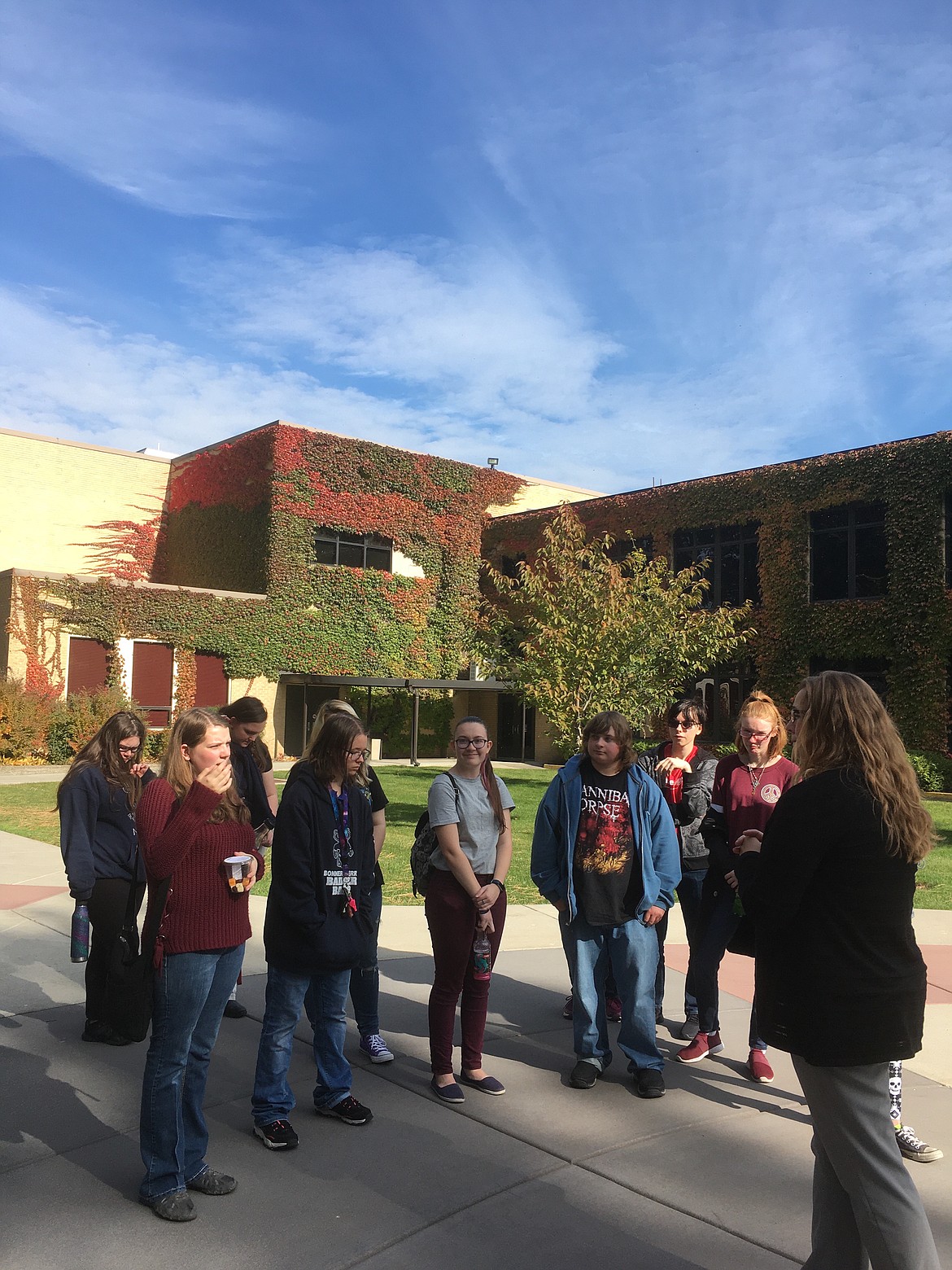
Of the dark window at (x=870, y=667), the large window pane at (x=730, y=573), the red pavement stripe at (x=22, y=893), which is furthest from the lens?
the large window pane at (x=730, y=573)

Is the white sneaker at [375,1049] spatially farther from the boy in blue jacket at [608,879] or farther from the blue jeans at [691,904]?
the blue jeans at [691,904]

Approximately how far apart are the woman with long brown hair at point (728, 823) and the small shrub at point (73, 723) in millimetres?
19745

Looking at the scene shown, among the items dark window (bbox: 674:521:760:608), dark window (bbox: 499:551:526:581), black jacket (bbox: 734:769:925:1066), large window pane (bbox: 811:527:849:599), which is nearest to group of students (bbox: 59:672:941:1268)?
black jacket (bbox: 734:769:925:1066)

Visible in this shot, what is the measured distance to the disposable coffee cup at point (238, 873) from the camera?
140 inches

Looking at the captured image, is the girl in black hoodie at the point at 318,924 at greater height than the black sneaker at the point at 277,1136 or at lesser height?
greater

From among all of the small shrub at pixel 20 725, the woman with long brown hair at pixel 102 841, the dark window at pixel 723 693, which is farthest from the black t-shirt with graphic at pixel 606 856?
the dark window at pixel 723 693

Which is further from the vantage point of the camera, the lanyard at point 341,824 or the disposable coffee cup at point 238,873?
the lanyard at point 341,824

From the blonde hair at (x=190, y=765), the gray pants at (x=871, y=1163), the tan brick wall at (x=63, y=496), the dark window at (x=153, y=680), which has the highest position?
the tan brick wall at (x=63, y=496)

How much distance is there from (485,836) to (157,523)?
98.1 feet

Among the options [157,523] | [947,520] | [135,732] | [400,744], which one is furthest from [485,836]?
[157,523]

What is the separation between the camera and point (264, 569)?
28.3m

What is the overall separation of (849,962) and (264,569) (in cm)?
2668

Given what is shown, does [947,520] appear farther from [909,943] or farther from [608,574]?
[909,943]

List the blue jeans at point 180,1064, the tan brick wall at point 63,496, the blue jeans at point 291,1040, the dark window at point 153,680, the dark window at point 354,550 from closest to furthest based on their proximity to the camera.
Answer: the blue jeans at point 180,1064 < the blue jeans at point 291,1040 < the dark window at point 153,680 < the dark window at point 354,550 < the tan brick wall at point 63,496
